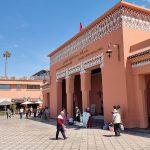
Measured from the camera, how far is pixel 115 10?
1302cm

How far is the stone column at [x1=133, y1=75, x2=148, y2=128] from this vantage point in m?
11.5

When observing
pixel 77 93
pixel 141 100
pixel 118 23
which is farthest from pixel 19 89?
pixel 141 100

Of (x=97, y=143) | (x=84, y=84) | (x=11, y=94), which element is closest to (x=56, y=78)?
(x=84, y=84)

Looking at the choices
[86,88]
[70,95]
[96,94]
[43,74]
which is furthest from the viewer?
[43,74]

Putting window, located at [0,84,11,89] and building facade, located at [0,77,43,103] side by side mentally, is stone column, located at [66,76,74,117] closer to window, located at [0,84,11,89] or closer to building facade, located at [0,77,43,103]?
building facade, located at [0,77,43,103]

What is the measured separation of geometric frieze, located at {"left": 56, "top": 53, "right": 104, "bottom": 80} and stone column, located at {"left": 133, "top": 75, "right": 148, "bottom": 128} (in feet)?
9.58

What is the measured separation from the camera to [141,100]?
11.7 meters

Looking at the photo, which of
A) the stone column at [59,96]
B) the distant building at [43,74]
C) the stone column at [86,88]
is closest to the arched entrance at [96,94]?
the stone column at [59,96]

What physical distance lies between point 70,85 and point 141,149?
1155 cm

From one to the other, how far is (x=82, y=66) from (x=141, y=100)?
18.8 ft

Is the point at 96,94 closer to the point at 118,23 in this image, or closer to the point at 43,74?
the point at 118,23

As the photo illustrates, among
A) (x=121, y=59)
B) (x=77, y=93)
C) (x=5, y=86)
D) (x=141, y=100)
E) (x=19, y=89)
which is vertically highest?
(x=5, y=86)

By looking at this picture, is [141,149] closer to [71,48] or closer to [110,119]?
[110,119]

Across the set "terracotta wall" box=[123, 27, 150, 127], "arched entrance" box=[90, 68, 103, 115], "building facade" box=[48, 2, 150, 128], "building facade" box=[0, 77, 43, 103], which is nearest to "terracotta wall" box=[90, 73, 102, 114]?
"arched entrance" box=[90, 68, 103, 115]
